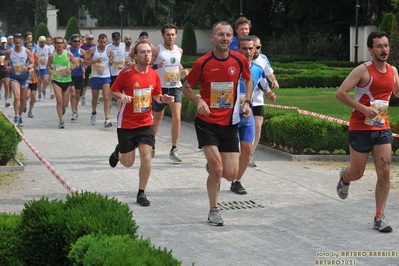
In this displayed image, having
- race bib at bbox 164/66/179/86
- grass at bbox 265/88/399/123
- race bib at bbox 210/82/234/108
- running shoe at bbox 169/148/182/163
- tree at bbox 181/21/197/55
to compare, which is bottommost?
tree at bbox 181/21/197/55

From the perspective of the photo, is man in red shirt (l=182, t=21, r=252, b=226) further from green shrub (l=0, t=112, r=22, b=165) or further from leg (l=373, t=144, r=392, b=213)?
green shrub (l=0, t=112, r=22, b=165)

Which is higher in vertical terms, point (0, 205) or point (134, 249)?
point (134, 249)

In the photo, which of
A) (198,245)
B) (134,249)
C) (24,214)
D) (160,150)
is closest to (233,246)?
(198,245)

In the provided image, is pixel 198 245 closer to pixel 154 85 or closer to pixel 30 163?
pixel 154 85

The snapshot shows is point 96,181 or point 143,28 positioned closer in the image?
point 96,181

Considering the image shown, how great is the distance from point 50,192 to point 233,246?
3.49 meters

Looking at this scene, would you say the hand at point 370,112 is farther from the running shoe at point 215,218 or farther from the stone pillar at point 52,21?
the stone pillar at point 52,21

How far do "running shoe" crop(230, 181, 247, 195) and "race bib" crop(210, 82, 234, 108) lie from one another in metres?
1.93

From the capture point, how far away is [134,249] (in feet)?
18.1

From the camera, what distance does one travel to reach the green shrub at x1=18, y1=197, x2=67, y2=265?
662 cm

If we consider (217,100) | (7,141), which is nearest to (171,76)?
(7,141)

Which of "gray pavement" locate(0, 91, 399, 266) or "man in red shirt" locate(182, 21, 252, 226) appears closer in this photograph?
"gray pavement" locate(0, 91, 399, 266)

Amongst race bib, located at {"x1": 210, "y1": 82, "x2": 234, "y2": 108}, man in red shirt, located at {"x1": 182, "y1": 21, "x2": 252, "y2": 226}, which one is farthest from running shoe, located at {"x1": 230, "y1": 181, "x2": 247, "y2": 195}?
race bib, located at {"x1": 210, "y1": 82, "x2": 234, "y2": 108}

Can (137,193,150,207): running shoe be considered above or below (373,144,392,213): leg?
below
